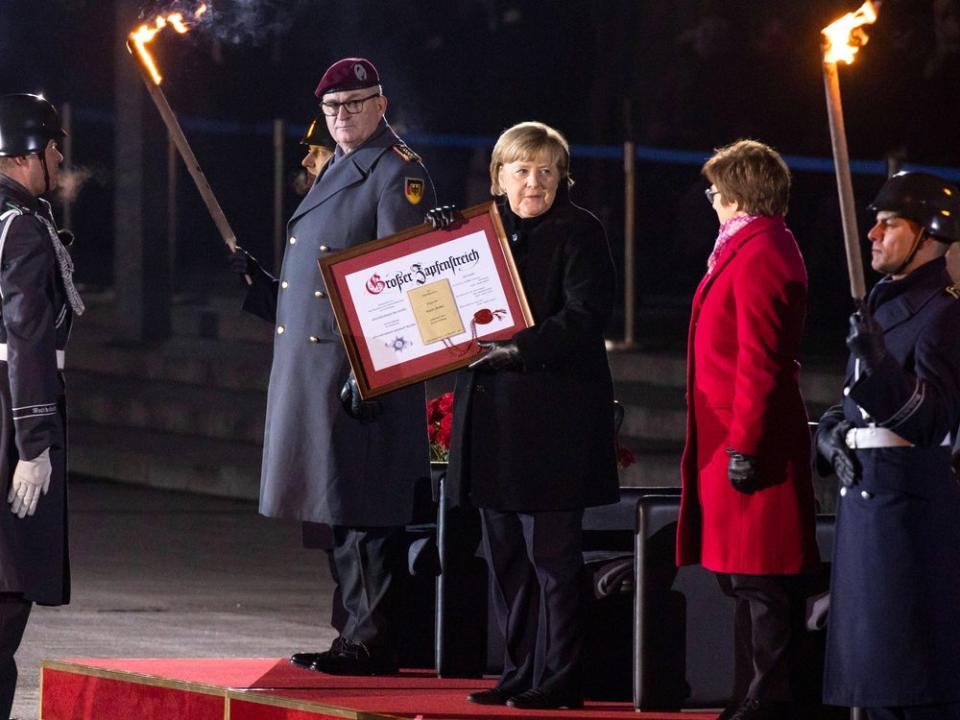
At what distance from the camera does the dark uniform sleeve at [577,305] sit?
677 centimetres

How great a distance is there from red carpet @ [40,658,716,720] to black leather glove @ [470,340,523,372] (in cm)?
98

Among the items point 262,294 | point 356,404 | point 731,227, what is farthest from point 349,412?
point 731,227

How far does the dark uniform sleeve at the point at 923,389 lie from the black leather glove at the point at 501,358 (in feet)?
3.98

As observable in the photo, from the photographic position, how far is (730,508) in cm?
652

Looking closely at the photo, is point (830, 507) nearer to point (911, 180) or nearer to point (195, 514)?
point (195, 514)

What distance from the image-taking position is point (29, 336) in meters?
6.86

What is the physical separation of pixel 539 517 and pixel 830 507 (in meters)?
5.87

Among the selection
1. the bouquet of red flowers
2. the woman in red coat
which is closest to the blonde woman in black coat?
the woman in red coat

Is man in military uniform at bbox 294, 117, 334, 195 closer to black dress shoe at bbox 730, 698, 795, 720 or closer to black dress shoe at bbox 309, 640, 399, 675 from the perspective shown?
black dress shoe at bbox 309, 640, 399, 675

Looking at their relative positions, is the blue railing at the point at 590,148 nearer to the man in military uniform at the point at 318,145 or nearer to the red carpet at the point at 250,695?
the man in military uniform at the point at 318,145

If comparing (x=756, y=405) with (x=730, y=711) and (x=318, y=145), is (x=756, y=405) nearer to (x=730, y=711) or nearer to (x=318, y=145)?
(x=730, y=711)

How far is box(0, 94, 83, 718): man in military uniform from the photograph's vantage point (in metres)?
6.86

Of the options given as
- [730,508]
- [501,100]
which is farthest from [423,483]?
[501,100]

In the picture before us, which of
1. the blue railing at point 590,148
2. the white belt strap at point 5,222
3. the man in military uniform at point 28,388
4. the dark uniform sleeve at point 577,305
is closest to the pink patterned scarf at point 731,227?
the dark uniform sleeve at point 577,305
